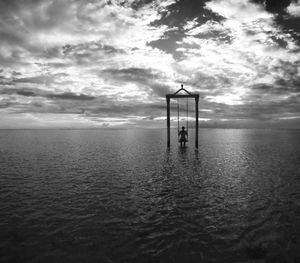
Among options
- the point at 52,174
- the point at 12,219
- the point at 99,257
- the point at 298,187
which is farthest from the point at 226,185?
the point at 52,174

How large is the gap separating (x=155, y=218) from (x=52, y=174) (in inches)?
652

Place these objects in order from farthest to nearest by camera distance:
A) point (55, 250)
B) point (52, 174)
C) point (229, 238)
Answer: point (52, 174) < point (229, 238) < point (55, 250)

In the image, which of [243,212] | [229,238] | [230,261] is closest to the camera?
[230,261]

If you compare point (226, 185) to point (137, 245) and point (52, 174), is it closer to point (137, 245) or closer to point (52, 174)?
point (137, 245)

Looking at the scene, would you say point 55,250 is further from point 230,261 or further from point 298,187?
point 298,187

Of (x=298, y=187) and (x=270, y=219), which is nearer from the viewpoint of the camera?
(x=270, y=219)

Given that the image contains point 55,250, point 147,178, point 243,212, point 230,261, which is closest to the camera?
point 230,261

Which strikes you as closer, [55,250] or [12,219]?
[55,250]

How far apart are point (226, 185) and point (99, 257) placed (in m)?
14.0

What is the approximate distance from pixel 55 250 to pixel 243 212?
10354mm

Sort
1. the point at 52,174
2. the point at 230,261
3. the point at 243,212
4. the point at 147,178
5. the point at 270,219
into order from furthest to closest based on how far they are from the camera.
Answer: the point at 52,174 < the point at 147,178 < the point at 243,212 < the point at 270,219 < the point at 230,261

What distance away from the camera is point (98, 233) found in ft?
34.2

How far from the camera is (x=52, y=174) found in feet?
79.9

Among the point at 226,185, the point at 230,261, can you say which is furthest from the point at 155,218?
the point at 226,185
